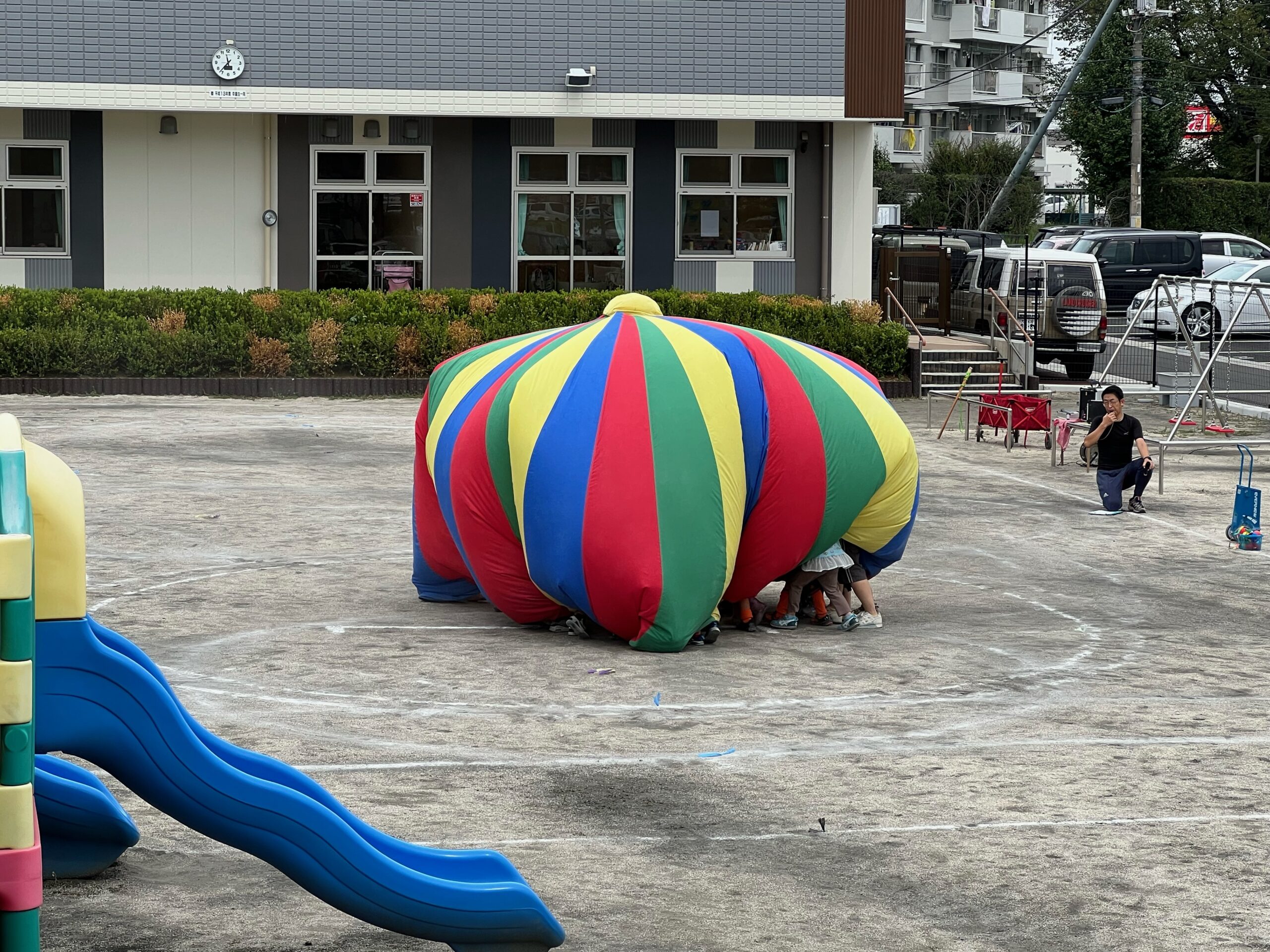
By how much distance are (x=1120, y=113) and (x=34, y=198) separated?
1746 inches

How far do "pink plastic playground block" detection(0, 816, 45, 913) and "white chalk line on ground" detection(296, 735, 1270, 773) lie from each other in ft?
11.9

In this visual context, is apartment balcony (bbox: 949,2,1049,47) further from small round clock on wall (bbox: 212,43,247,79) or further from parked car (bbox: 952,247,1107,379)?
small round clock on wall (bbox: 212,43,247,79)

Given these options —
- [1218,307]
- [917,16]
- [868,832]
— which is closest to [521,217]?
[1218,307]

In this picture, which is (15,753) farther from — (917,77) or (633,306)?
(917,77)

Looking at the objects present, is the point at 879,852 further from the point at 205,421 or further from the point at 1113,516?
the point at 205,421

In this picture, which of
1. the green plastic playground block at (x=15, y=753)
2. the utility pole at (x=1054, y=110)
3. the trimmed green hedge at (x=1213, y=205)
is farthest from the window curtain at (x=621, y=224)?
the trimmed green hedge at (x=1213, y=205)

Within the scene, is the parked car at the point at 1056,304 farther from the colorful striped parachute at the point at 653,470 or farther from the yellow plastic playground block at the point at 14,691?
the yellow plastic playground block at the point at 14,691

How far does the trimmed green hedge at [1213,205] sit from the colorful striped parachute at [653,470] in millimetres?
52699

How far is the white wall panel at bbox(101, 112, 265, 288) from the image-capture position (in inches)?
1171

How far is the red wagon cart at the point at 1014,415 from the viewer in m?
22.3

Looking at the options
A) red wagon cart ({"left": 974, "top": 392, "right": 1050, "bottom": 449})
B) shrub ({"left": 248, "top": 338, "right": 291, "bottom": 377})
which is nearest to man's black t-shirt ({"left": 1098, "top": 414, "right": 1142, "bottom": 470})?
red wagon cart ({"left": 974, "top": 392, "right": 1050, "bottom": 449})

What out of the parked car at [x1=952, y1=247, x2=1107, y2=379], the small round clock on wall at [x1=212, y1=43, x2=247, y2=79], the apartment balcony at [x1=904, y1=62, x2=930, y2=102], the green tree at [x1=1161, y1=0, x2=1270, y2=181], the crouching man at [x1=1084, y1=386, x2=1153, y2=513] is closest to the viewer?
the crouching man at [x1=1084, y1=386, x2=1153, y2=513]

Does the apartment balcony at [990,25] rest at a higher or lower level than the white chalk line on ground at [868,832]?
higher

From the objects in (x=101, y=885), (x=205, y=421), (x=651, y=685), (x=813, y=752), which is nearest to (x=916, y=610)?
(x=651, y=685)
